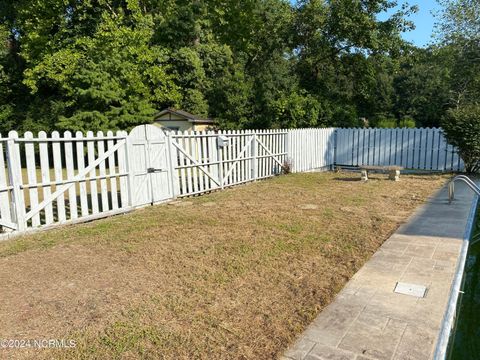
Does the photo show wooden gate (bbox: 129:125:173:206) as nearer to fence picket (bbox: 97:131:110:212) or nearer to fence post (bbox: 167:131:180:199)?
fence post (bbox: 167:131:180:199)

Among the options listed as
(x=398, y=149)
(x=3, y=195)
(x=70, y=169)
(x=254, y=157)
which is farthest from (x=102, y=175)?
(x=398, y=149)

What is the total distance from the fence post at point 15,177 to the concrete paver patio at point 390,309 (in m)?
5.17

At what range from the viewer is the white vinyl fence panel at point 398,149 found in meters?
14.0

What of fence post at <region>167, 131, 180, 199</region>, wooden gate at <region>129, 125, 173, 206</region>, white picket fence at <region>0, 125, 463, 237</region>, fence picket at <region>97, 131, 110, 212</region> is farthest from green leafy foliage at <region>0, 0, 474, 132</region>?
fence picket at <region>97, 131, 110, 212</region>

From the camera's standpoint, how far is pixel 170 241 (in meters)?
5.70

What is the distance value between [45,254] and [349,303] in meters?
4.18

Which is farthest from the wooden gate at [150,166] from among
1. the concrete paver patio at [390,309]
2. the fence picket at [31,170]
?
the concrete paver patio at [390,309]

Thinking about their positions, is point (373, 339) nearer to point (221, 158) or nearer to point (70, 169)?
point (70, 169)

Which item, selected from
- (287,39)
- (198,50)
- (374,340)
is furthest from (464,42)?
(374,340)

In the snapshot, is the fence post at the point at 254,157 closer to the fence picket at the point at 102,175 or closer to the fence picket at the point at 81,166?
the fence picket at the point at 102,175

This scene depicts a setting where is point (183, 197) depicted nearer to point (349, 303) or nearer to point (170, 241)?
point (170, 241)

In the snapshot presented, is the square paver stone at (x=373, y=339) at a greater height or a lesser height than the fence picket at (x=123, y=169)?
lesser

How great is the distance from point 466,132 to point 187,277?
1150cm

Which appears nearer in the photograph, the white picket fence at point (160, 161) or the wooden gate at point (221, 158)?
the white picket fence at point (160, 161)
